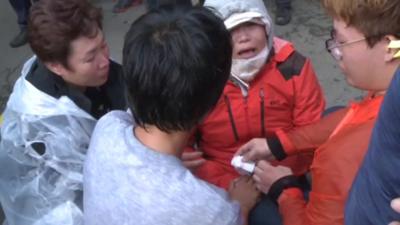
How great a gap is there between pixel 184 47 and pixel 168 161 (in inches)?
10.6

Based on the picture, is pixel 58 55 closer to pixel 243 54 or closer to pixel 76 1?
pixel 76 1

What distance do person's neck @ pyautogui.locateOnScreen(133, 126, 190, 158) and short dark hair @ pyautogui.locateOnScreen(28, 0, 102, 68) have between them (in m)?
0.60

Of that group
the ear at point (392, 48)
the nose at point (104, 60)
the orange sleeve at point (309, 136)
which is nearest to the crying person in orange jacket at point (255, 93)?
the orange sleeve at point (309, 136)

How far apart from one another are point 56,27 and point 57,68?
152mm

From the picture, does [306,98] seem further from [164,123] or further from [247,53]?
[164,123]

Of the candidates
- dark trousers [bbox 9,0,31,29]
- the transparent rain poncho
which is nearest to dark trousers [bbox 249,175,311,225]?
the transparent rain poncho

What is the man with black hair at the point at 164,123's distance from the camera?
4.06 ft

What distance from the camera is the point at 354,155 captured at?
1.33 metres

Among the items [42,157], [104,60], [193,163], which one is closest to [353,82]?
[193,163]

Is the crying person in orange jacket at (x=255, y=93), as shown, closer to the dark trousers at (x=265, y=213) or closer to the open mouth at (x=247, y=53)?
the open mouth at (x=247, y=53)

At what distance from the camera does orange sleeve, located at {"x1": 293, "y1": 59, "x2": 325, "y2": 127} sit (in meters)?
1.97

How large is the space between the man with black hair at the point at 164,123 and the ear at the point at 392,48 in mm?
386

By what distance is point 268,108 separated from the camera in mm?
1991

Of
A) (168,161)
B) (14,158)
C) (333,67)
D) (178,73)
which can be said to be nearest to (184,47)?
(178,73)
